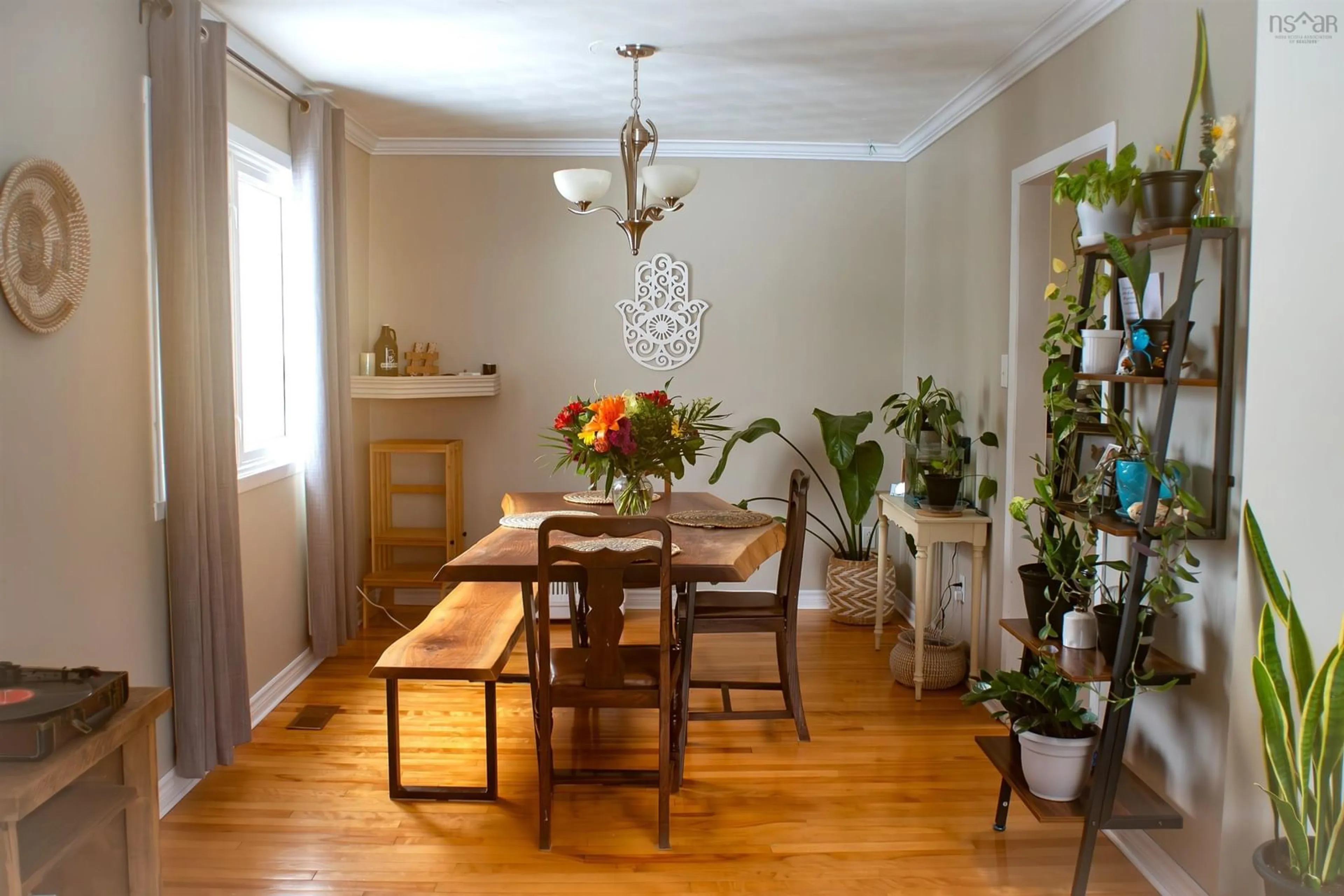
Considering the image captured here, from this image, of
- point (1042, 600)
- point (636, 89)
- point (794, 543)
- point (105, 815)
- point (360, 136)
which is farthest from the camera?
point (360, 136)

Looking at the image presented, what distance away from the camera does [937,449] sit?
451cm

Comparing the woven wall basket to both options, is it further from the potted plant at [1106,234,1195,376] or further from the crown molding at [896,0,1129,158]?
the crown molding at [896,0,1129,158]

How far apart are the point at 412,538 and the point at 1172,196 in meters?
3.74

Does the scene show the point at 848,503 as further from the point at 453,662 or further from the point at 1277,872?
the point at 1277,872

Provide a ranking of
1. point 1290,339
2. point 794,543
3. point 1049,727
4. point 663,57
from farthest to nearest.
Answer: point 663,57 < point 794,543 < point 1049,727 < point 1290,339

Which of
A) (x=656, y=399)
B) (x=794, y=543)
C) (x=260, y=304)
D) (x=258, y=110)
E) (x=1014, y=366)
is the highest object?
(x=258, y=110)

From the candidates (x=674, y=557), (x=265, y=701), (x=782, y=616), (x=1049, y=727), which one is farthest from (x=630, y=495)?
(x=265, y=701)

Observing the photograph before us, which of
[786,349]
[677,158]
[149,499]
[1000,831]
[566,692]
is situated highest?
[677,158]

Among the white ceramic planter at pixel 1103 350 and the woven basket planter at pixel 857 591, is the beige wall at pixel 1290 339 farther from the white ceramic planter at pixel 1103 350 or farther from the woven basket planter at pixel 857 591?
the woven basket planter at pixel 857 591

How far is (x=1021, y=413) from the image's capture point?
3.88 metres

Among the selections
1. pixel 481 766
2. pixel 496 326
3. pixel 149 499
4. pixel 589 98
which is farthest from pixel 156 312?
pixel 496 326

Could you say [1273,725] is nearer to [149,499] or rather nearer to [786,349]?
[149,499]

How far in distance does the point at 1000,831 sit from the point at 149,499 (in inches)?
106

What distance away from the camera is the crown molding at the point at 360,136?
→ 4832mm
